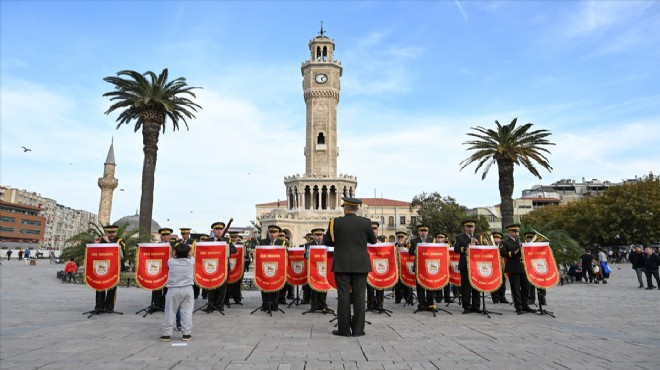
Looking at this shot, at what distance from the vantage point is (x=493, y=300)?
1308cm

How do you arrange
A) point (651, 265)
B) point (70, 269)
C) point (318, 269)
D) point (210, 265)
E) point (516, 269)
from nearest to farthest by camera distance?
point (210, 265), point (318, 269), point (516, 269), point (651, 265), point (70, 269)

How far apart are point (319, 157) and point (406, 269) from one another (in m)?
50.8

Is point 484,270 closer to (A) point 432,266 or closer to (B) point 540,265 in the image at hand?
(A) point 432,266

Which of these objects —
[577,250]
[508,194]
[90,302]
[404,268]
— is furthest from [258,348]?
[508,194]

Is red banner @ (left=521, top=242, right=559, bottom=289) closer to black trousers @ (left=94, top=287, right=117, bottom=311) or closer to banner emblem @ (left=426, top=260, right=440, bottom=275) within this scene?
banner emblem @ (left=426, top=260, right=440, bottom=275)

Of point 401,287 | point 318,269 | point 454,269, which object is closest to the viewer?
point 318,269

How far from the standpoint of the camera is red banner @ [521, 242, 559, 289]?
1006cm

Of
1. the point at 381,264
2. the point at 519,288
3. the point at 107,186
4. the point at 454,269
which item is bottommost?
the point at 519,288

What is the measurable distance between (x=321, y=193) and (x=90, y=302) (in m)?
49.4

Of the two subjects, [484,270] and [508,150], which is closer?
[484,270]

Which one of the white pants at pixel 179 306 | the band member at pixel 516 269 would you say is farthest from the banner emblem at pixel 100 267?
the band member at pixel 516 269

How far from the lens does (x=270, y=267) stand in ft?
33.9

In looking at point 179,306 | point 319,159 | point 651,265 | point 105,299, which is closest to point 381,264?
point 179,306

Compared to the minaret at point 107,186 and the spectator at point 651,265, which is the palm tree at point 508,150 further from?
the minaret at point 107,186
